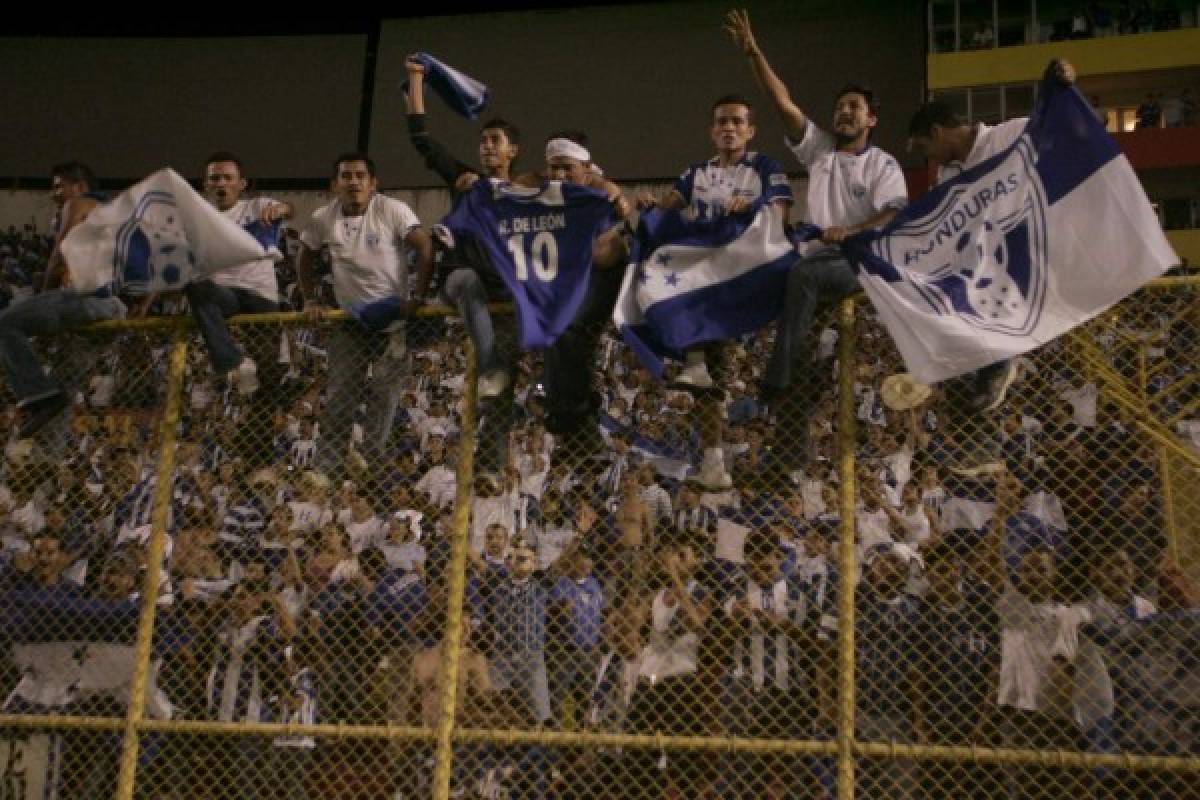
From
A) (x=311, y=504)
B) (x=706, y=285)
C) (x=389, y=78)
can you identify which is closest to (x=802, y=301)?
(x=706, y=285)

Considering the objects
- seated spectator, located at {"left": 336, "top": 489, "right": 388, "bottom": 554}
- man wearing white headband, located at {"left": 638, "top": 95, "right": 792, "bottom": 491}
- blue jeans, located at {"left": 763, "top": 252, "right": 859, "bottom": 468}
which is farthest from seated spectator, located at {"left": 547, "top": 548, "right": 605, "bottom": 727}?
seated spectator, located at {"left": 336, "top": 489, "right": 388, "bottom": 554}

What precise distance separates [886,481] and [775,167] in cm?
293

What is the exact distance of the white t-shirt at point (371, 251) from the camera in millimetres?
6238

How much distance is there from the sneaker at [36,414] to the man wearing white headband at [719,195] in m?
3.26

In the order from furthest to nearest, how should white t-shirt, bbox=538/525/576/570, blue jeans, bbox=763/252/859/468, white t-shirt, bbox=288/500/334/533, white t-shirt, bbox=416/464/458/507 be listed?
white t-shirt, bbox=416/464/458/507 < white t-shirt, bbox=288/500/334/533 < white t-shirt, bbox=538/525/576/570 < blue jeans, bbox=763/252/859/468

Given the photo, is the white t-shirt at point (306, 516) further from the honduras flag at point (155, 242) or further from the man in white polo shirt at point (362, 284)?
the honduras flag at point (155, 242)

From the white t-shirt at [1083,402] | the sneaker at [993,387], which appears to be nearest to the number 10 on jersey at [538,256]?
the sneaker at [993,387]

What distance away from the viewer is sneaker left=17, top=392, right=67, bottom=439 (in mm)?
5953

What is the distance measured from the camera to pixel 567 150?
240 inches

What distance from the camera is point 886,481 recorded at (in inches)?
309

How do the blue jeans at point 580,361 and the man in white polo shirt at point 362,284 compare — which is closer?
the blue jeans at point 580,361

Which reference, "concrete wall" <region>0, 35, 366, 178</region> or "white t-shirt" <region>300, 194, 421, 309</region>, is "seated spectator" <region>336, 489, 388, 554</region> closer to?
"white t-shirt" <region>300, 194, 421, 309</region>

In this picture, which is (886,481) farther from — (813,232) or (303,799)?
(303,799)

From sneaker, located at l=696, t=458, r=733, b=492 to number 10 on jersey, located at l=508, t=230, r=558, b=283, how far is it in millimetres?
1215
